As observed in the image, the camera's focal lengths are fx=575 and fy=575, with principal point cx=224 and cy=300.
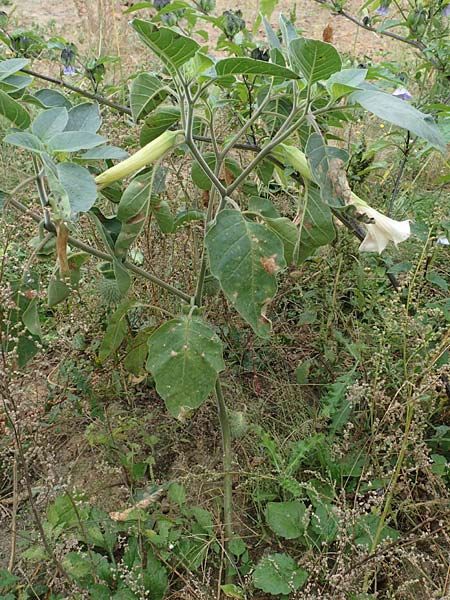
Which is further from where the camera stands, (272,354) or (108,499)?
(272,354)

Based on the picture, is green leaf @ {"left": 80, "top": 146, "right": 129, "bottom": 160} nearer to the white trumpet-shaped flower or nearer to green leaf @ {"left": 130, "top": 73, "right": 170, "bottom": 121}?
green leaf @ {"left": 130, "top": 73, "right": 170, "bottom": 121}

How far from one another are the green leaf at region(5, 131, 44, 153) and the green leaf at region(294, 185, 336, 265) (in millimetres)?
513

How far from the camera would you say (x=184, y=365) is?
106cm

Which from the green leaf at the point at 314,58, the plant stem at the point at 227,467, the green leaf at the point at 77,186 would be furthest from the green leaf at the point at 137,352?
the green leaf at the point at 314,58

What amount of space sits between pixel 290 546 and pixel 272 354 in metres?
0.63

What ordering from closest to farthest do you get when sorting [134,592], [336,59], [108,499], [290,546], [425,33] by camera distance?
1. [336,59]
2. [134,592]
3. [290,546]
4. [108,499]
5. [425,33]

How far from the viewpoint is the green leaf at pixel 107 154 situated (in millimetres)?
943

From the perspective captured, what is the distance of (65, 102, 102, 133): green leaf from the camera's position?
104cm

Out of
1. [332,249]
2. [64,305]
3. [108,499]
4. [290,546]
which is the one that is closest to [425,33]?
[332,249]

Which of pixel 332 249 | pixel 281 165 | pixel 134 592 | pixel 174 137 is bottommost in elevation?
pixel 134 592

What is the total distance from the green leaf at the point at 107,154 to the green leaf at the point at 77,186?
120mm

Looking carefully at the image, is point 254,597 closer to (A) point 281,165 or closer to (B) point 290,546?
(B) point 290,546

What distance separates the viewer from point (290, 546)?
4.67 feet

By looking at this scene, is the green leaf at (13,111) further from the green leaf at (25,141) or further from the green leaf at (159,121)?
the green leaf at (159,121)
